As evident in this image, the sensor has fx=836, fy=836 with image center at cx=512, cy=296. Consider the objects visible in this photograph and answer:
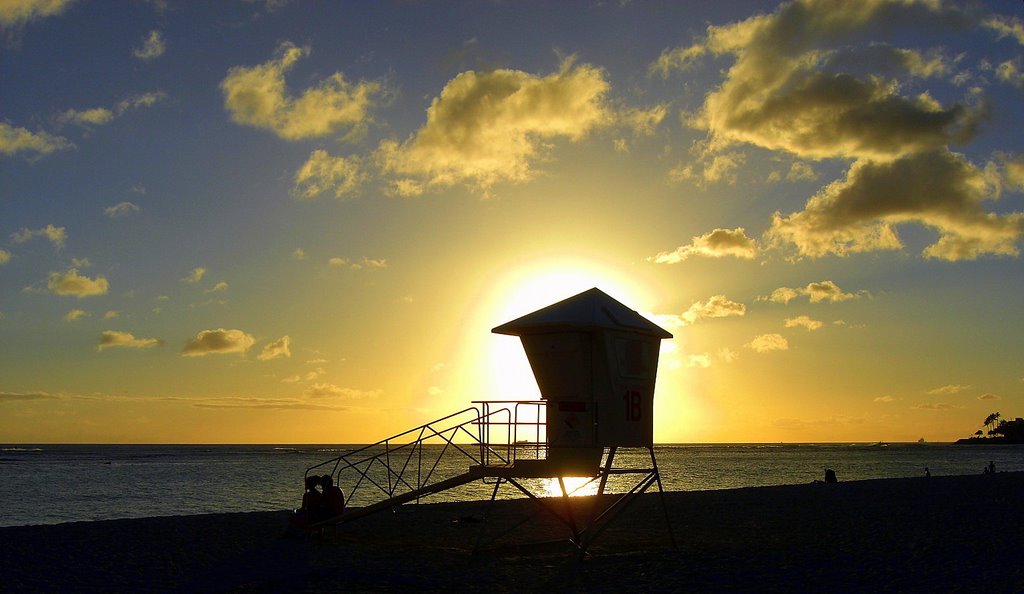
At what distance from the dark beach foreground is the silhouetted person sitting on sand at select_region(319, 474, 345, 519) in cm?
70

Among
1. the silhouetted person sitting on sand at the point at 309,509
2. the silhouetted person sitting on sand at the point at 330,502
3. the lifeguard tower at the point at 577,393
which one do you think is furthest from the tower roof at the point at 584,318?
the silhouetted person sitting on sand at the point at 309,509

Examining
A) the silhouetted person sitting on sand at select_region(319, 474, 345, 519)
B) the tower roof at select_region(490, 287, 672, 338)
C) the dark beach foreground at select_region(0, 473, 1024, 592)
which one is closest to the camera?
the dark beach foreground at select_region(0, 473, 1024, 592)

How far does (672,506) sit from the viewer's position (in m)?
31.5

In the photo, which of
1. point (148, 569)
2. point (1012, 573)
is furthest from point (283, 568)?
point (1012, 573)

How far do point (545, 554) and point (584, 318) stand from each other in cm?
552

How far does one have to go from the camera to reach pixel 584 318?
57.3ft

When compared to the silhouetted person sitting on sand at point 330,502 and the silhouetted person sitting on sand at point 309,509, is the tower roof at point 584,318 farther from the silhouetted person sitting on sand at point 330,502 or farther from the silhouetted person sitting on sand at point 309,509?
the silhouetted person sitting on sand at point 309,509

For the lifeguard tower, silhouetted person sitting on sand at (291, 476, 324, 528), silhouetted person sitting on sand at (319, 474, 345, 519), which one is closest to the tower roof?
the lifeguard tower

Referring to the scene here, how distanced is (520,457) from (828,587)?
22.7ft

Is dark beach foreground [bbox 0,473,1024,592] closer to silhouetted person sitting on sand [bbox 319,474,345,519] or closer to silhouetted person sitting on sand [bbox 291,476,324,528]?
silhouetted person sitting on sand [bbox 291,476,324,528]

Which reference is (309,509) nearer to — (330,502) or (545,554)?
(330,502)

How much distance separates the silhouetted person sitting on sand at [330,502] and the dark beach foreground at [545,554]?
704 mm

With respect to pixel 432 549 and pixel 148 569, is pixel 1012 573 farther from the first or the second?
pixel 148 569

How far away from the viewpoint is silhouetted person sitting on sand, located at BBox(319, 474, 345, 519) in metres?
20.7
